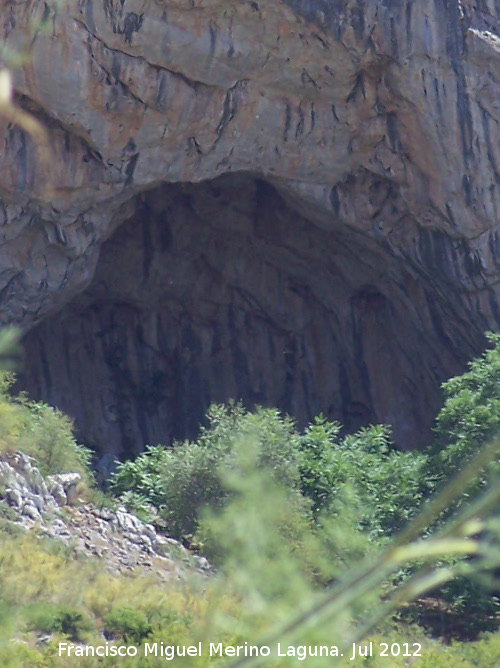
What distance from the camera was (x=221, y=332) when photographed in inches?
628

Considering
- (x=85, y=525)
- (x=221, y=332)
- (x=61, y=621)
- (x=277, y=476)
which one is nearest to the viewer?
(x=61, y=621)

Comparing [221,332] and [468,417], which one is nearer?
[468,417]

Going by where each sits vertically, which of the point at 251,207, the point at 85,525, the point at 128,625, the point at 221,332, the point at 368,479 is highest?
the point at 251,207

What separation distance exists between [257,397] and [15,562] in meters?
Answer: 9.68

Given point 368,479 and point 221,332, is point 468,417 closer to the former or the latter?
point 368,479

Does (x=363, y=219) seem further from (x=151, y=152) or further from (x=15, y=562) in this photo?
(x=15, y=562)

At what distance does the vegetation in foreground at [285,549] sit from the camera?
216 cm

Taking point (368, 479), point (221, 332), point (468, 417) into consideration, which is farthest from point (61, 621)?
point (221, 332)

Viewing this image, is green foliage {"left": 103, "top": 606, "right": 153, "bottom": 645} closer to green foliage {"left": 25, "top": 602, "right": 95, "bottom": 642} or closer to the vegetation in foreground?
the vegetation in foreground

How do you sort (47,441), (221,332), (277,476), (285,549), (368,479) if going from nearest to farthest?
1. (285,549)
2. (277,476)
3. (47,441)
4. (368,479)
5. (221,332)

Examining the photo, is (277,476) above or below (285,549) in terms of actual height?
above

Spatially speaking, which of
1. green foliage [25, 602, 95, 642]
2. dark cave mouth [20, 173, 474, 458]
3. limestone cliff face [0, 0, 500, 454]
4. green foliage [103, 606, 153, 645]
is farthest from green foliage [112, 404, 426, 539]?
dark cave mouth [20, 173, 474, 458]

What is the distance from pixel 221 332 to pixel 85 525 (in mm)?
8469

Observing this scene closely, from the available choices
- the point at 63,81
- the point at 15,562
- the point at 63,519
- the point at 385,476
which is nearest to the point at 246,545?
the point at 15,562
